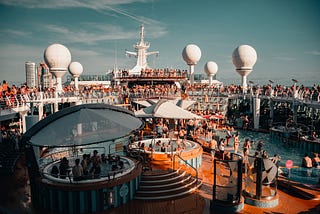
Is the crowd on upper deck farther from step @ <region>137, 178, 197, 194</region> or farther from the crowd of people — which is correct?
step @ <region>137, 178, 197, 194</region>

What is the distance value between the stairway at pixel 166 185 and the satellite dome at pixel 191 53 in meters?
25.0

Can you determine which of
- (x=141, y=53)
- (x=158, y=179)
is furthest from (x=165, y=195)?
(x=141, y=53)

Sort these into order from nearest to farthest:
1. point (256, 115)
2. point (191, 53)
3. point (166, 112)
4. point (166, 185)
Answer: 1. point (166, 185)
2. point (166, 112)
3. point (256, 115)
4. point (191, 53)

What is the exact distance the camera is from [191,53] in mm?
33844

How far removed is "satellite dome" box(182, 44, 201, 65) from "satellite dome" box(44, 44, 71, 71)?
48.2ft

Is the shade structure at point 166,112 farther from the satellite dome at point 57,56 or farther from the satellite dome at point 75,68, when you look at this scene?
the satellite dome at point 75,68

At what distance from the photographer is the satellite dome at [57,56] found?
81.8 ft

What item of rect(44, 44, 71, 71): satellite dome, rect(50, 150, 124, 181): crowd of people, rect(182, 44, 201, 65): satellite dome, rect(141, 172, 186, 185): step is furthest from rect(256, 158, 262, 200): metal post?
rect(182, 44, 201, 65): satellite dome

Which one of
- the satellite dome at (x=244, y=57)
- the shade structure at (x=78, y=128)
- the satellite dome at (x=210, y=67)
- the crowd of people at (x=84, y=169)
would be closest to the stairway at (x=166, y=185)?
the crowd of people at (x=84, y=169)

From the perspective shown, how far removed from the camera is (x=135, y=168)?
9719mm

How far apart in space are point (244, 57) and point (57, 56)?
1920 cm

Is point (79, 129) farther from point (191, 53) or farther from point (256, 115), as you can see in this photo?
point (191, 53)

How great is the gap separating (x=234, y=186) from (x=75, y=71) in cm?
3314

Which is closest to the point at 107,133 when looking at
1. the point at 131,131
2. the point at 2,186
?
the point at 131,131
